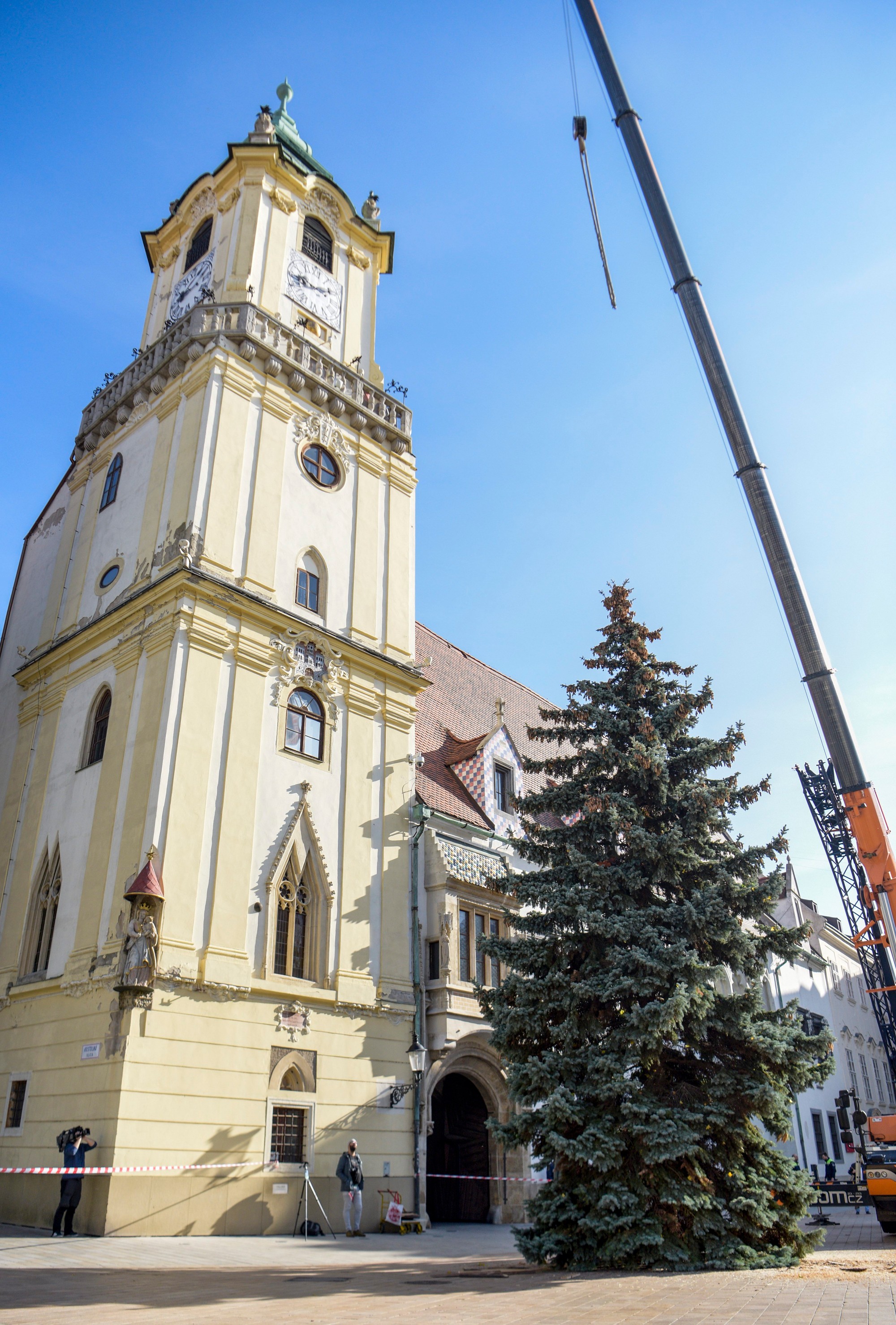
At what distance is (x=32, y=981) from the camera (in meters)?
18.4

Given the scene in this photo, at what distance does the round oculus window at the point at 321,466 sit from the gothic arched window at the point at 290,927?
10062 mm

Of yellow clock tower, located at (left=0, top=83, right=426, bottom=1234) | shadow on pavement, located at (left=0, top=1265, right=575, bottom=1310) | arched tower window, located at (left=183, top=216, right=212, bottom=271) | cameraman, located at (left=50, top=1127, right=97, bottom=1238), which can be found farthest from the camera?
arched tower window, located at (left=183, top=216, right=212, bottom=271)

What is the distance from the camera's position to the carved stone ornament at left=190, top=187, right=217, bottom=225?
28.4m

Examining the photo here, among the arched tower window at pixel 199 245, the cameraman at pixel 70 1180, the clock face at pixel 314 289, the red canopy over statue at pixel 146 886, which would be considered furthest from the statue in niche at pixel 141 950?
the arched tower window at pixel 199 245

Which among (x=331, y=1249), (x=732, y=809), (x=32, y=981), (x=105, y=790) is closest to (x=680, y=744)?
(x=732, y=809)

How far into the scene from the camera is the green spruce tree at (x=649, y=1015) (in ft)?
38.2

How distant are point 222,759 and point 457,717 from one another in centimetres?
1046

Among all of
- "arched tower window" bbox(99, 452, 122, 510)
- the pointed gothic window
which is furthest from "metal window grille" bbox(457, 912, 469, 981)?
"arched tower window" bbox(99, 452, 122, 510)

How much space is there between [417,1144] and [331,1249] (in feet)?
16.5

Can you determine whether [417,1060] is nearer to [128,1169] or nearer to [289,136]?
[128,1169]

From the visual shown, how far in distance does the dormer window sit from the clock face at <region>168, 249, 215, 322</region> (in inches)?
605

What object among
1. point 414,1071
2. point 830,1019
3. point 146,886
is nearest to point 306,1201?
point 414,1071

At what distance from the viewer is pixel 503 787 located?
2641 cm

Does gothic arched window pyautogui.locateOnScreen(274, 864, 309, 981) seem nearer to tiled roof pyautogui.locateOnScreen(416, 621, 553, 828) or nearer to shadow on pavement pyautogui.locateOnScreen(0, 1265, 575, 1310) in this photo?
tiled roof pyautogui.locateOnScreen(416, 621, 553, 828)
